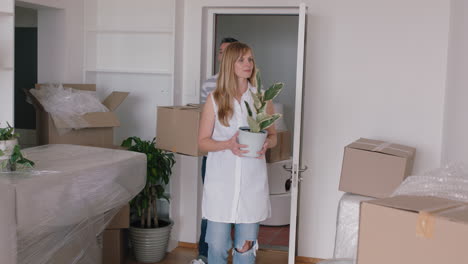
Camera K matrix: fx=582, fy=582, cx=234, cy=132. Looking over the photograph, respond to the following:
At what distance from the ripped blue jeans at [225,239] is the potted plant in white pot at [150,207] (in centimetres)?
130

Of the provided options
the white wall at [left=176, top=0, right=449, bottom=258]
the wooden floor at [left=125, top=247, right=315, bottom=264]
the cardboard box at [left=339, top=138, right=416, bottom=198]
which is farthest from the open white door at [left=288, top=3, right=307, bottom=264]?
the wooden floor at [left=125, top=247, right=315, bottom=264]

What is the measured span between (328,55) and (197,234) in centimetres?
169

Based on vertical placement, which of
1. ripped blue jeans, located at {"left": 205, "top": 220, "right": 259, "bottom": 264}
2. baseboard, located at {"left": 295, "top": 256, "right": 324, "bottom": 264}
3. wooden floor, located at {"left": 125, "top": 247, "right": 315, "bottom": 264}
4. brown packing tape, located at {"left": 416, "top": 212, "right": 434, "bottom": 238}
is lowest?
wooden floor, located at {"left": 125, "top": 247, "right": 315, "bottom": 264}

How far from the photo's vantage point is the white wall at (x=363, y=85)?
12.9 ft

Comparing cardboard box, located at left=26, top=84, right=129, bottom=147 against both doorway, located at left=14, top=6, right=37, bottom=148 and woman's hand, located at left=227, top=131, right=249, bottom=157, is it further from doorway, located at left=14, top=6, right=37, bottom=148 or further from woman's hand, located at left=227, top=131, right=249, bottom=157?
woman's hand, located at left=227, top=131, right=249, bottom=157

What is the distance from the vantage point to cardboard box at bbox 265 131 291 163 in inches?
135

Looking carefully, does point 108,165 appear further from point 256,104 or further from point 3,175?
point 256,104

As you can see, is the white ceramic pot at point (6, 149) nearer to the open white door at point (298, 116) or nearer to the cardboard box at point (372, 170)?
the open white door at point (298, 116)

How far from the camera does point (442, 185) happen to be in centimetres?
171

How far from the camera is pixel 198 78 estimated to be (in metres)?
4.35

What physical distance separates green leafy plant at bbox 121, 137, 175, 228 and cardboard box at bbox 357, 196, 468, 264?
280 cm

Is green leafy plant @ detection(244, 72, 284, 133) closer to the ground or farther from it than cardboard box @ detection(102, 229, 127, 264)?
farther from it

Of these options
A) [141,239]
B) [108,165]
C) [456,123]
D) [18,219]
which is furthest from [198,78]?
[18,219]

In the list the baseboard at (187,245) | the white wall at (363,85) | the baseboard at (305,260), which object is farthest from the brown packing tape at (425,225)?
the baseboard at (187,245)
